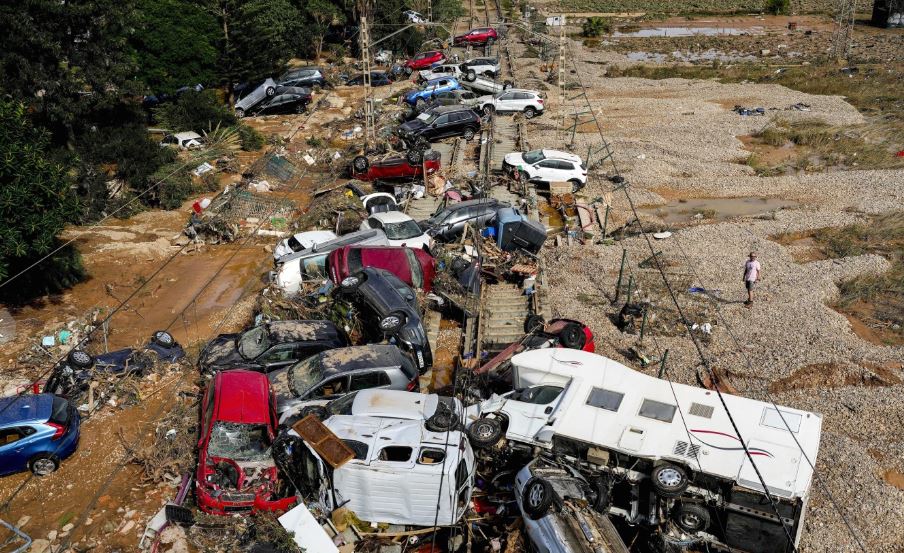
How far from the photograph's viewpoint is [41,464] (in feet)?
42.1

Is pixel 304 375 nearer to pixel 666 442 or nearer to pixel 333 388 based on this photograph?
pixel 333 388

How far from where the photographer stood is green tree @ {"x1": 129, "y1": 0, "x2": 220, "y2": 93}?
36188mm

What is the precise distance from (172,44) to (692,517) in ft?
113

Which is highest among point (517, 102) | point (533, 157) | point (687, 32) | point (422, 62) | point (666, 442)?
point (687, 32)

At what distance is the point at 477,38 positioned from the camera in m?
54.7

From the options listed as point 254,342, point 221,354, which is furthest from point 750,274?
point 221,354

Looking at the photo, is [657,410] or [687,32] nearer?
[657,410]

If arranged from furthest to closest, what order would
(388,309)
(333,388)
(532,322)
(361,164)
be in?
(361,164) → (532,322) → (388,309) → (333,388)

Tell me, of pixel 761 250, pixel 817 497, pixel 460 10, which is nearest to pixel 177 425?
pixel 817 497

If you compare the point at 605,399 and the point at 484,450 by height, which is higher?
the point at 605,399

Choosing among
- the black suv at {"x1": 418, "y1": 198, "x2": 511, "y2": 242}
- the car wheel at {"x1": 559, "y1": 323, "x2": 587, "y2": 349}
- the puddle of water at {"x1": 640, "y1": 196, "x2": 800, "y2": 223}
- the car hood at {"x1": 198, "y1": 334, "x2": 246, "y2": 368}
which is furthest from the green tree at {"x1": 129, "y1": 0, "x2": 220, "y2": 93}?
the car wheel at {"x1": 559, "y1": 323, "x2": 587, "y2": 349}

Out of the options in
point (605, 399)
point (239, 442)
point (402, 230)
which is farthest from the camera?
point (402, 230)

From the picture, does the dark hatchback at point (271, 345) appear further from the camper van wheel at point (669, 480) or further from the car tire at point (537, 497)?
the camper van wheel at point (669, 480)

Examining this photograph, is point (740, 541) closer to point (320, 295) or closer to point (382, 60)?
point (320, 295)
